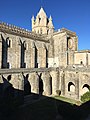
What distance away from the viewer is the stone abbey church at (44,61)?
29.1 metres

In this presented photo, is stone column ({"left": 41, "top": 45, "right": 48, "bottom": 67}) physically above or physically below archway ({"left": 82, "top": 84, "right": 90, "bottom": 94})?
above

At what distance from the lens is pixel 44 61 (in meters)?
42.2

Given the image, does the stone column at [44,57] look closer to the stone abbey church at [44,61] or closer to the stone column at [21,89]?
the stone abbey church at [44,61]

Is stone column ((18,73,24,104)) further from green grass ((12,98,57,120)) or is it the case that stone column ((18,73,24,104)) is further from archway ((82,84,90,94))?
archway ((82,84,90,94))

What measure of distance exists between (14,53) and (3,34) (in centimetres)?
482

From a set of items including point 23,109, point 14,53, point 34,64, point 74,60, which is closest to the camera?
point 23,109

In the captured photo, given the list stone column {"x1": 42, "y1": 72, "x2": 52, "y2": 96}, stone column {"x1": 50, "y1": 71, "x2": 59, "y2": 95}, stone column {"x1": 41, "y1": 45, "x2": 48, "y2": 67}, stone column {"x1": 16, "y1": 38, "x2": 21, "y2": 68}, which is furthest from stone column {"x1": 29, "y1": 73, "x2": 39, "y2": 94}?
stone column {"x1": 41, "y1": 45, "x2": 48, "y2": 67}

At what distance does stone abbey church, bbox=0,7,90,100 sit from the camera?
2908 cm

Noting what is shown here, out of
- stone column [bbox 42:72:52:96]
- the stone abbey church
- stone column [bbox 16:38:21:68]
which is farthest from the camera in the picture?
stone column [bbox 16:38:21:68]

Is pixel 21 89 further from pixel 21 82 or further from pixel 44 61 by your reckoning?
pixel 44 61

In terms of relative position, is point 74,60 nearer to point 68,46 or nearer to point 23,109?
point 68,46

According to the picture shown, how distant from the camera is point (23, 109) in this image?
2303 centimetres

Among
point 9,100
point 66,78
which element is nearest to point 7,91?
point 9,100

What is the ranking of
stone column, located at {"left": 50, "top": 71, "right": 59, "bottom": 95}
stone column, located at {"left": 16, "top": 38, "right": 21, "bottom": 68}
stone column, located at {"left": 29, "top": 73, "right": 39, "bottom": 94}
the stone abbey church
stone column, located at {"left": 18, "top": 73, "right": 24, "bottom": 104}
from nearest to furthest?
stone column, located at {"left": 18, "top": 73, "right": 24, "bottom": 104} < the stone abbey church < stone column, located at {"left": 29, "top": 73, "right": 39, "bottom": 94} < stone column, located at {"left": 50, "top": 71, "right": 59, "bottom": 95} < stone column, located at {"left": 16, "top": 38, "right": 21, "bottom": 68}
